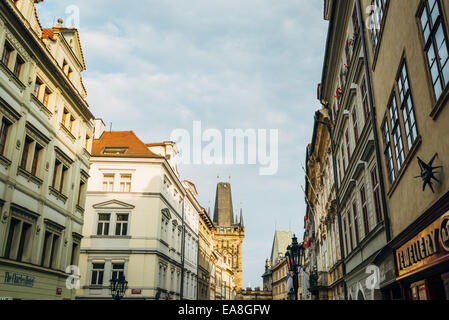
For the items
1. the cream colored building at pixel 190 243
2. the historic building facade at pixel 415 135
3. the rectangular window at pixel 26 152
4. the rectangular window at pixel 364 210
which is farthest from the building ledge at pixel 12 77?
the cream colored building at pixel 190 243

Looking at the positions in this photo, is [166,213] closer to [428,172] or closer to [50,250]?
[50,250]

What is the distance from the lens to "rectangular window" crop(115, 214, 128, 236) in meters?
37.1

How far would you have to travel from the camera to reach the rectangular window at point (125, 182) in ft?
127

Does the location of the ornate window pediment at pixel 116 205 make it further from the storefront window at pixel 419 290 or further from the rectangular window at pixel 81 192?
the storefront window at pixel 419 290

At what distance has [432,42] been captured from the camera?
752cm

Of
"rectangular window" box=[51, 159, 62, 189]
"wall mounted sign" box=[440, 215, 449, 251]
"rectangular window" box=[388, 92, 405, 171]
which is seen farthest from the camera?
"rectangular window" box=[51, 159, 62, 189]

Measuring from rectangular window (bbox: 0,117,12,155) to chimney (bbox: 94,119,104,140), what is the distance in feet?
85.3

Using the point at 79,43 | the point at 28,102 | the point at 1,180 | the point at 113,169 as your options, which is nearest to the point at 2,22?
the point at 28,102

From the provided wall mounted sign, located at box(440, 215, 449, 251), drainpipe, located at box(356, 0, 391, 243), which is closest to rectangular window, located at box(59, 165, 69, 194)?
drainpipe, located at box(356, 0, 391, 243)

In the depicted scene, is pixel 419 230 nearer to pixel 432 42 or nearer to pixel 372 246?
pixel 432 42

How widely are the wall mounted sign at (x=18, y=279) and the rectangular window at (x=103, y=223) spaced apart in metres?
18.3

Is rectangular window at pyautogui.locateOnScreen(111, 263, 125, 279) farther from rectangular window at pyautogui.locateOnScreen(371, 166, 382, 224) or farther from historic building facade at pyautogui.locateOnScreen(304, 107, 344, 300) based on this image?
rectangular window at pyautogui.locateOnScreen(371, 166, 382, 224)

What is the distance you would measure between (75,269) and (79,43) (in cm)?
1385
